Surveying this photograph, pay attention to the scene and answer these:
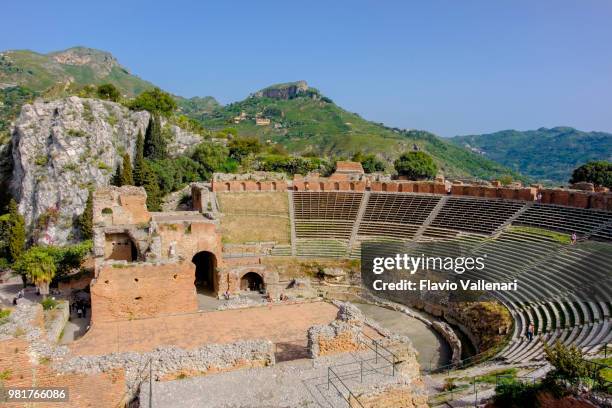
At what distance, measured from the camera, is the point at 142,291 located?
16422 millimetres

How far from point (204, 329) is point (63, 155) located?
103ft

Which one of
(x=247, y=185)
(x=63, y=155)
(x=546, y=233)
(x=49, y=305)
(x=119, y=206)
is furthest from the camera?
(x=63, y=155)

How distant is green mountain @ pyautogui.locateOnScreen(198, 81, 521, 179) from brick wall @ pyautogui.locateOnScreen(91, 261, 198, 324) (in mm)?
→ 75621

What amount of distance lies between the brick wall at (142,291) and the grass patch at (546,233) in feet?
57.4

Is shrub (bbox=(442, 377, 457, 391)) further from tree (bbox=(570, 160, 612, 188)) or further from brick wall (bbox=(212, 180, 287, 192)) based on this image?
tree (bbox=(570, 160, 612, 188))

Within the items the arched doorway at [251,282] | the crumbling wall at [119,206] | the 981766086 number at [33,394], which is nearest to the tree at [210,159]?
the crumbling wall at [119,206]

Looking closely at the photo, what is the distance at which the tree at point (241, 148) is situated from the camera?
51656mm

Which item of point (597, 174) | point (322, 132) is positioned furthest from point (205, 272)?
point (322, 132)

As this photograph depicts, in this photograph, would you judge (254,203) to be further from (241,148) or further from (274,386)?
(274,386)

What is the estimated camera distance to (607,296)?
1539 cm

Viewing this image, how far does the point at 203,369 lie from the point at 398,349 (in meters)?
4.54

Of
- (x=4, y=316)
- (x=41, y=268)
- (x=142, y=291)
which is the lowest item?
(x=41, y=268)

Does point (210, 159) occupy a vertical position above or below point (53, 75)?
below

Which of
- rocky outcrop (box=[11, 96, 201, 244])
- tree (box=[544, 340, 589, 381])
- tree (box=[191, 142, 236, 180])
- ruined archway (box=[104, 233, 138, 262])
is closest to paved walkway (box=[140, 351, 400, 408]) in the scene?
tree (box=[544, 340, 589, 381])
